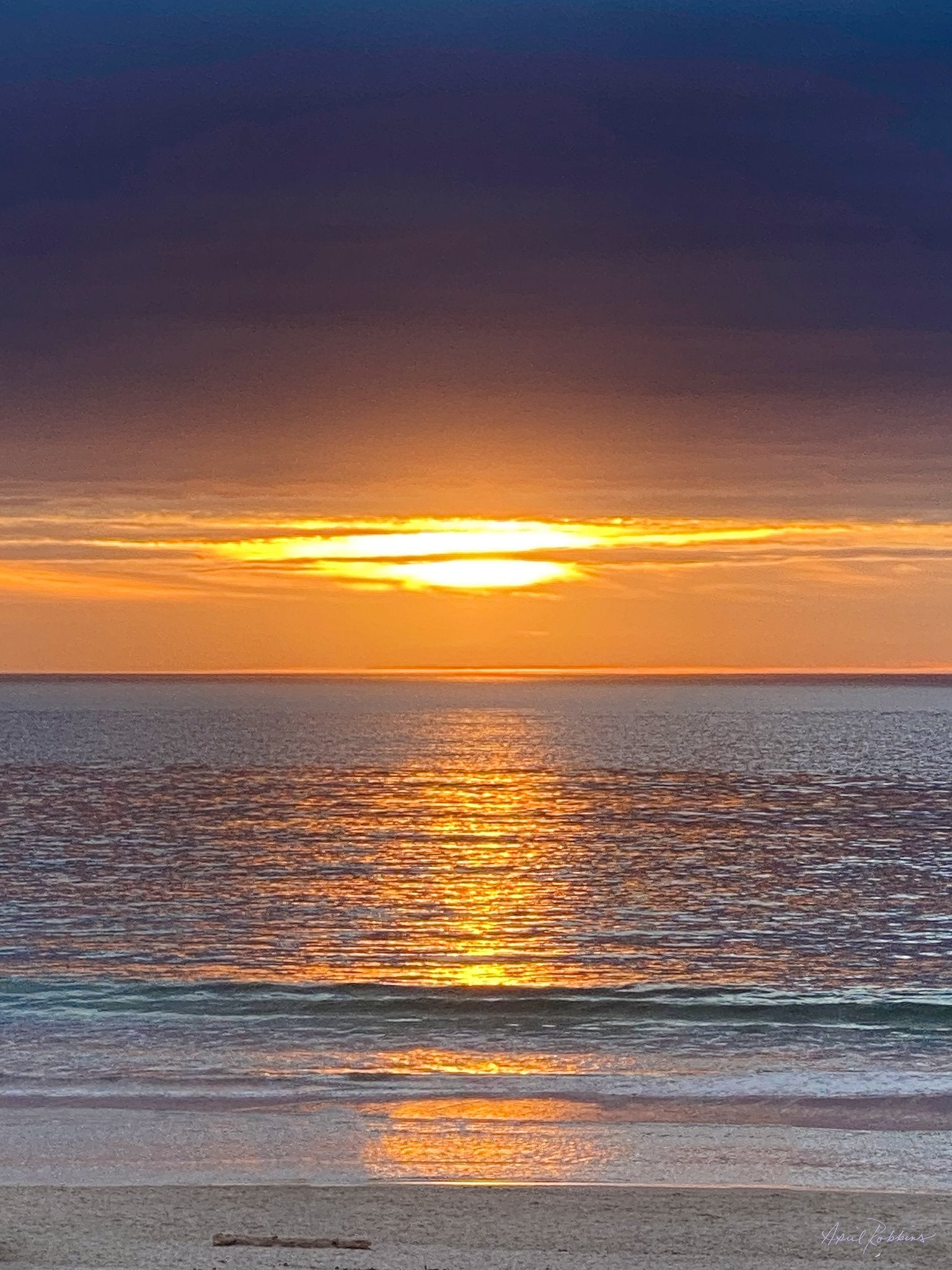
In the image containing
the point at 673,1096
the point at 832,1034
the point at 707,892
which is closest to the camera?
the point at 673,1096

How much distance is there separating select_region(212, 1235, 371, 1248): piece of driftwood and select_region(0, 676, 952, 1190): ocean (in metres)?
2.83

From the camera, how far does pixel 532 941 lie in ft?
104

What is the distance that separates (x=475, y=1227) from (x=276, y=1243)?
1.79m

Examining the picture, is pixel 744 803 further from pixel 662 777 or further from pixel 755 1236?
pixel 755 1236

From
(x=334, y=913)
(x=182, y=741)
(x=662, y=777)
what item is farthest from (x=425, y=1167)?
(x=182, y=741)

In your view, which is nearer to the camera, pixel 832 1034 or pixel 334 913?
pixel 832 1034

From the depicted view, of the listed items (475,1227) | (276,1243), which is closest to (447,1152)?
(475,1227)

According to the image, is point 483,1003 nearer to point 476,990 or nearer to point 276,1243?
point 476,990

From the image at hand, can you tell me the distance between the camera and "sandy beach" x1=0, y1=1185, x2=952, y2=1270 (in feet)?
37.3

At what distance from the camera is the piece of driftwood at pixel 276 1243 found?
38.0ft

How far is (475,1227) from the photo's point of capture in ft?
40.5

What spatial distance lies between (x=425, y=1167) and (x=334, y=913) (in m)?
21.3
